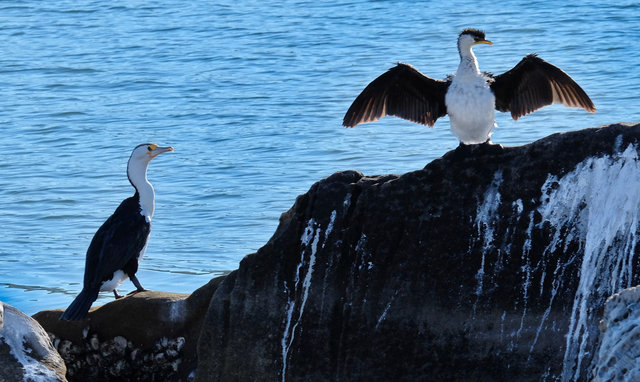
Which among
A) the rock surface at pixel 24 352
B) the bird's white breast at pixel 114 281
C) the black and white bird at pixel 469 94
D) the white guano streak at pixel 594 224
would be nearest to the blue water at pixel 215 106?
the bird's white breast at pixel 114 281

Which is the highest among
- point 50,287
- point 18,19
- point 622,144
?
point 18,19

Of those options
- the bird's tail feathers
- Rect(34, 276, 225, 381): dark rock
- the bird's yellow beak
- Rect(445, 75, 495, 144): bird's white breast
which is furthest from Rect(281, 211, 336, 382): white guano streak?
the bird's yellow beak

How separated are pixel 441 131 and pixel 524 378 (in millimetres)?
6762

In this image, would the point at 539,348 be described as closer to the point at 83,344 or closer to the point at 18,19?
the point at 83,344

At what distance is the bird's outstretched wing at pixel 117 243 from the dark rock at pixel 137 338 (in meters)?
0.63

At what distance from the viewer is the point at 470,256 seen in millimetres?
4703

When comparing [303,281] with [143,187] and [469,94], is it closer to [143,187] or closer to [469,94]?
[469,94]

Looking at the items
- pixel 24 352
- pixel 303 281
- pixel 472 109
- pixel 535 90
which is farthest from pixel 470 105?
pixel 24 352

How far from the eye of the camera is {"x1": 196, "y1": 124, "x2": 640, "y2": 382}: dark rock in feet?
14.9

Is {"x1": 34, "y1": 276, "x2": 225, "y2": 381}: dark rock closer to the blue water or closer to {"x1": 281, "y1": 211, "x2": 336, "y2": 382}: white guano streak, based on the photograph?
{"x1": 281, "y1": 211, "x2": 336, "y2": 382}: white guano streak

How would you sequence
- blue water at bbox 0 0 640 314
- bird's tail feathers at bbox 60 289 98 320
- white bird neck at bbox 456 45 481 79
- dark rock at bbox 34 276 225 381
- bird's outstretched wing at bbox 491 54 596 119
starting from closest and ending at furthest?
dark rock at bbox 34 276 225 381
bird's tail feathers at bbox 60 289 98 320
white bird neck at bbox 456 45 481 79
bird's outstretched wing at bbox 491 54 596 119
blue water at bbox 0 0 640 314

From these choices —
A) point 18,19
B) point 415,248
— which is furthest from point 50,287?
point 18,19

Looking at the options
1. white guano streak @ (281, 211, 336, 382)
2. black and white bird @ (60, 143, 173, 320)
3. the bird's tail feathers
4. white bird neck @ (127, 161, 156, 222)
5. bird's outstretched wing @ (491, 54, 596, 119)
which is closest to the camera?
white guano streak @ (281, 211, 336, 382)

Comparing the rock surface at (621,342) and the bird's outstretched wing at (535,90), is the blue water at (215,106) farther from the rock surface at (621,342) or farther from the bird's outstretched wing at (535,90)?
the rock surface at (621,342)
